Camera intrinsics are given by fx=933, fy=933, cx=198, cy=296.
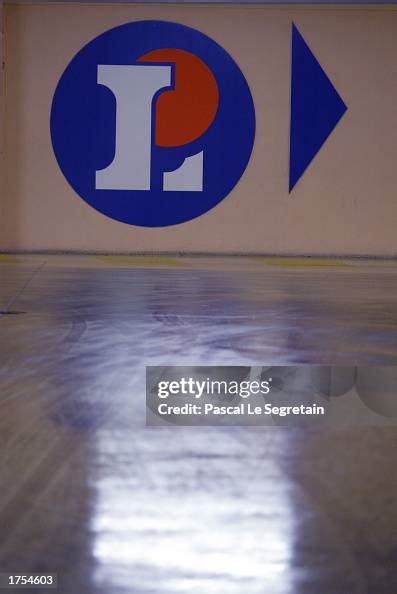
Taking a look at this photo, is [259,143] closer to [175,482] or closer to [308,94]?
[308,94]

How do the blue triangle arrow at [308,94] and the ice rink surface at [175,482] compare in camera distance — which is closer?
the ice rink surface at [175,482]

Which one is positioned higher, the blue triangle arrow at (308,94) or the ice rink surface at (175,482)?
the blue triangle arrow at (308,94)

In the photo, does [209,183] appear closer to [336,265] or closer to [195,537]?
[336,265]

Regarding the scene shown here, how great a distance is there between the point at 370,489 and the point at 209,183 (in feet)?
23.2

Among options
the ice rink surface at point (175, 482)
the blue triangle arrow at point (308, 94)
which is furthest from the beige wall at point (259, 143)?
the ice rink surface at point (175, 482)

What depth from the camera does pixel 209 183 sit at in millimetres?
8109

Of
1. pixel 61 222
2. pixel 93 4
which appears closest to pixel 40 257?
pixel 61 222

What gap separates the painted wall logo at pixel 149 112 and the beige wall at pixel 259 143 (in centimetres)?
14

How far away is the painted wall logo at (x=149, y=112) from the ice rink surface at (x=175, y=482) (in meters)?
5.43

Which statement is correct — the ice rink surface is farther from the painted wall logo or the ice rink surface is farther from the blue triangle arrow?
the blue triangle arrow

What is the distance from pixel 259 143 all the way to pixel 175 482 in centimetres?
718

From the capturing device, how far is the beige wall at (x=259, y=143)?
811cm

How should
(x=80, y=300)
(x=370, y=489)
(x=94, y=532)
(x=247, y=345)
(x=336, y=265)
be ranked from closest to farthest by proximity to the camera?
1. (x=94, y=532)
2. (x=370, y=489)
3. (x=247, y=345)
4. (x=80, y=300)
5. (x=336, y=265)

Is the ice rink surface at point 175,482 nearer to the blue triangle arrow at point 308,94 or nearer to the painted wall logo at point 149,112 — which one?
the painted wall logo at point 149,112
